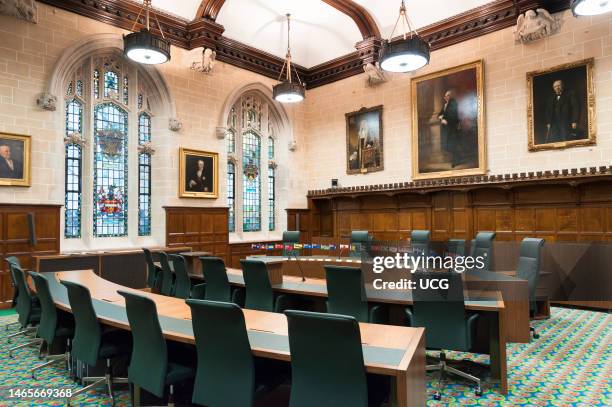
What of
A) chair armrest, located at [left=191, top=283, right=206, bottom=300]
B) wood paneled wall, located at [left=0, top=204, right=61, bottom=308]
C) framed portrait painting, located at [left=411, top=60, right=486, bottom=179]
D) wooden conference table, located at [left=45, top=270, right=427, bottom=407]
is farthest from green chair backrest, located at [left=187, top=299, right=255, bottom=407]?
framed portrait painting, located at [left=411, top=60, right=486, bottom=179]

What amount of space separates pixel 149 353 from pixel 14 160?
682cm

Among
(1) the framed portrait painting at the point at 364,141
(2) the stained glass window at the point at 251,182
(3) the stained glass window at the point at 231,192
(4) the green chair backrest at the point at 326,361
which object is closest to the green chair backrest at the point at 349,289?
(4) the green chair backrest at the point at 326,361

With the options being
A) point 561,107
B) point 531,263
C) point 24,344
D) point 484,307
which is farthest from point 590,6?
point 24,344

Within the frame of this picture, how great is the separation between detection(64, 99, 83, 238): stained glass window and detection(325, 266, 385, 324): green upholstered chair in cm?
711

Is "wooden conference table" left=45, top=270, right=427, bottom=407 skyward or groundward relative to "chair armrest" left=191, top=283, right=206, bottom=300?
skyward

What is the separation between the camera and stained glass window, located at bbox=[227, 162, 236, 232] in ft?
39.9

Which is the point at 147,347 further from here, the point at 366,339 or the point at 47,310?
the point at 47,310

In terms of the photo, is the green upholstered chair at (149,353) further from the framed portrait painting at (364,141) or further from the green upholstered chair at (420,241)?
the framed portrait painting at (364,141)

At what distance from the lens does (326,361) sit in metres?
2.39

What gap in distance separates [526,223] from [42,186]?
389 inches

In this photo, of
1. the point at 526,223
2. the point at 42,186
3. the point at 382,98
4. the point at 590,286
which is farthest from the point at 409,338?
the point at 382,98

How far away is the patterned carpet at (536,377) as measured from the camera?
369cm

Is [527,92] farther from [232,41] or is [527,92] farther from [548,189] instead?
[232,41]

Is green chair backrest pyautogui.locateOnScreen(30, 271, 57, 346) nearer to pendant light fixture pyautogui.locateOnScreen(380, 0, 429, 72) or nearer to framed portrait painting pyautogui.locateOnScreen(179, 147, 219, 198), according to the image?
pendant light fixture pyautogui.locateOnScreen(380, 0, 429, 72)
